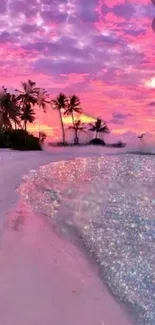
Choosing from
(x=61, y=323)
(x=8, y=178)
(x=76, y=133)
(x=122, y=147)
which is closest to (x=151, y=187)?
(x=8, y=178)

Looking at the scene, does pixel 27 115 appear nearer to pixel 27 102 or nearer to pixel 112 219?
pixel 27 102

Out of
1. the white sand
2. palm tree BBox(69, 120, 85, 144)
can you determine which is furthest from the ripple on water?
palm tree BBox(69, 120, 85, 144)

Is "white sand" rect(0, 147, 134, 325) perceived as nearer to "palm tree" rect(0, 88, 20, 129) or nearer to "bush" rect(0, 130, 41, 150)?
"bush" rect(0, 130, 41, 150)

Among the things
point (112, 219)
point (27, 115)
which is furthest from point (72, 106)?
point (112, 219)

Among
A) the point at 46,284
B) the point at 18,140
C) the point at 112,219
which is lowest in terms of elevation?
the point at 18,140

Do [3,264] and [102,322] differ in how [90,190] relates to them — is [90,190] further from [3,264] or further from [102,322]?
[102,322]

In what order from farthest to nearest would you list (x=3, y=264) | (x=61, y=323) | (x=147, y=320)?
(x=3, y=264) < (x=147, y=320) < (x=61, y=323)

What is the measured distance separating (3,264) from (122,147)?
20223mm

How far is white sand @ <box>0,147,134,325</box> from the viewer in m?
4.80

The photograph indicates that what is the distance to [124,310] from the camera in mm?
5367

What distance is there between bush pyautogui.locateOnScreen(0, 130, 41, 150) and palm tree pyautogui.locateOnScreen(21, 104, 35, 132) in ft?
3.24

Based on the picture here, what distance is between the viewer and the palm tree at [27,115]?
46.1 meters

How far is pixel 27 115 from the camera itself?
46688 mm

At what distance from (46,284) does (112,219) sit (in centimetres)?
435
